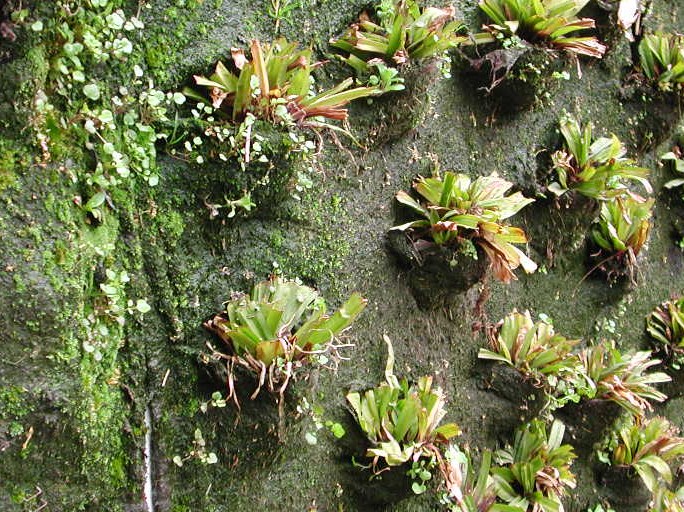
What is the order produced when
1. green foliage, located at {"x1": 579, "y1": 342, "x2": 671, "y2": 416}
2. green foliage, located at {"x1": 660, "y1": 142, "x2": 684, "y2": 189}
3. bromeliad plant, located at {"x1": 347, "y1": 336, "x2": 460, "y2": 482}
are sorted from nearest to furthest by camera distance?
bromeliad plant, located at {"x1": 347, "y1": 336, "x2": 460, "y2": 482} → green foliage, located at {"x1": 579, "y1": 342, "x2": 671, "y2": 416} → green foliage, located at {"x1": 660, "y1": 142, "x2": 684, "y2": 189}

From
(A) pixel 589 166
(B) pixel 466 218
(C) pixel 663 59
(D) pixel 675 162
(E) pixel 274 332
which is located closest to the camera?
(E) pixel 274 332

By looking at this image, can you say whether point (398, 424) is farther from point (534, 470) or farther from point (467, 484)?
point (534, 470)

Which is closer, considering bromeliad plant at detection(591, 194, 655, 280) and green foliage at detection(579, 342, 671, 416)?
green foliage at detection(579, 342, 671, 416)

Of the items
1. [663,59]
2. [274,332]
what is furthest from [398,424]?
[663,59]

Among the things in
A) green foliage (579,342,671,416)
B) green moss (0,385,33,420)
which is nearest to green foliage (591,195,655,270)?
green foliage (579,342,671,416)

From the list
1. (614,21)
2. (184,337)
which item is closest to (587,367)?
(614,21)

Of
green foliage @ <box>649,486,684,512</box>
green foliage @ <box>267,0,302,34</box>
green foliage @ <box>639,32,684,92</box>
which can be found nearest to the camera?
green foliage @ <box>267,0,302,34</box>

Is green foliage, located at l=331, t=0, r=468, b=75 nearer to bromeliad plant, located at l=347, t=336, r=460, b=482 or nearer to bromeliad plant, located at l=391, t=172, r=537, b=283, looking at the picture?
bromeliad plant, located at l=391, t=172, r=537, b=283
